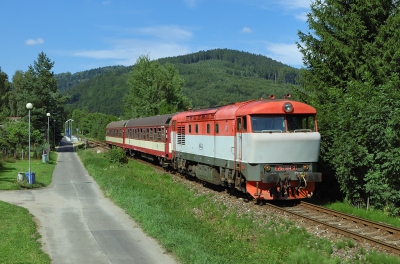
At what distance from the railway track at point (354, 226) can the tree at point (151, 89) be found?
47.6 meters

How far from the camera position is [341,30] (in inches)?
914

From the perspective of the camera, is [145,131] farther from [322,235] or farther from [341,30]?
[322,235]

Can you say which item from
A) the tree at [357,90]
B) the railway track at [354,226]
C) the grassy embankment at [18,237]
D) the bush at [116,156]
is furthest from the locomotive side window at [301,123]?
the bush at [116,156]

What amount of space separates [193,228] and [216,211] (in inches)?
115

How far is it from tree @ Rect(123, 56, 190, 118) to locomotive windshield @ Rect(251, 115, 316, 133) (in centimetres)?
4583

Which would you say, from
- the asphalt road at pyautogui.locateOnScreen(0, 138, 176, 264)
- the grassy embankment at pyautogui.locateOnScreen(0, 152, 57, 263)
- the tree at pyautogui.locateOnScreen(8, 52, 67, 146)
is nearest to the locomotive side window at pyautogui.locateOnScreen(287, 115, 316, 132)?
the asphalt road at pyautogui.locateOnScreen(0, 138, 176, 264)

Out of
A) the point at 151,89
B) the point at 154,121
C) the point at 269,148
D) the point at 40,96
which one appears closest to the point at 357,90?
the point at 269,148

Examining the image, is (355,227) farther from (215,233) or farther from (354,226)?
(215,233)

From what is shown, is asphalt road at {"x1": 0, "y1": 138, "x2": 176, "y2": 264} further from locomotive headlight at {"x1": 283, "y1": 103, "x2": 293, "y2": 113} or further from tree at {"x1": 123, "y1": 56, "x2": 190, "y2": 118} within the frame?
tree at {"x1": 123, "y1": 56, "x2": 190, "y2": 118}

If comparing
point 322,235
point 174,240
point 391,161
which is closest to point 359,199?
point 391,161

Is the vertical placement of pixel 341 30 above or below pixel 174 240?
above

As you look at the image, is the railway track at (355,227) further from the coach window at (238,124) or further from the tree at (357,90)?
the coach window at (238,124)

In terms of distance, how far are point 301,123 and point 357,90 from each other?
286 cm

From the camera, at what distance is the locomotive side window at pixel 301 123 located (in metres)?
16.2
